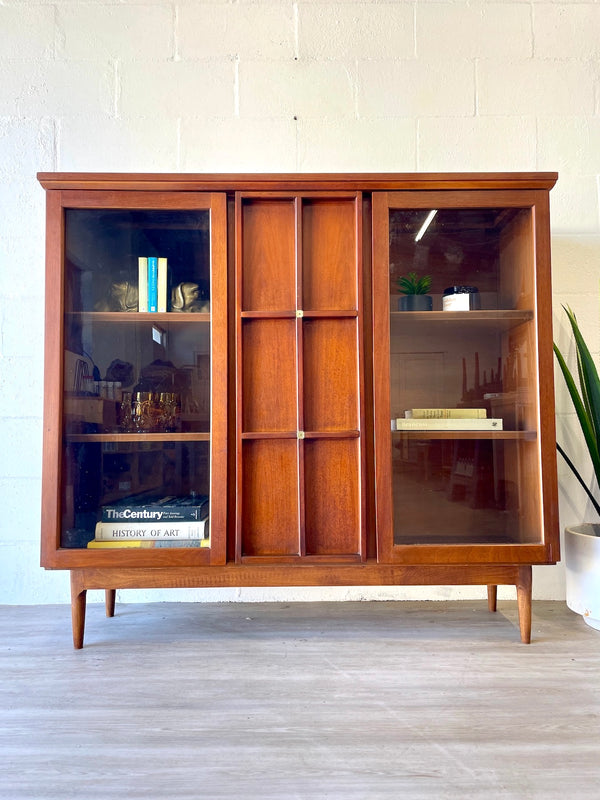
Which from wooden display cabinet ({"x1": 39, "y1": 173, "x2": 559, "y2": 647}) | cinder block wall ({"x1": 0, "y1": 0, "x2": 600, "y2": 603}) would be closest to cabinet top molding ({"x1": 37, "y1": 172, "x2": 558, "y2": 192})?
wooden display cabinet ({"x1": 39, "y1": 173, "x2": 559, "y2": 647})

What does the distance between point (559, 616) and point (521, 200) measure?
1.08 m

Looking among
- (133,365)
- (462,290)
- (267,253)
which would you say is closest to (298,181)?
(267,253)

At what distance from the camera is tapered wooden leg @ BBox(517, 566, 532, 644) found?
1.15m

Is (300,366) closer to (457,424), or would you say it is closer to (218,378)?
(218,378)

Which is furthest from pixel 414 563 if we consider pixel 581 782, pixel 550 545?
pixel 581 782

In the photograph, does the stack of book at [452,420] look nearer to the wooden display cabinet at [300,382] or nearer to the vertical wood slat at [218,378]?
the wooden display cabinet at [300,382]

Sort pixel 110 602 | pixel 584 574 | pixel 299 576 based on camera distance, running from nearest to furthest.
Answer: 1. pixel 299 576
2. pixel 584 574
3. pixel 110 602

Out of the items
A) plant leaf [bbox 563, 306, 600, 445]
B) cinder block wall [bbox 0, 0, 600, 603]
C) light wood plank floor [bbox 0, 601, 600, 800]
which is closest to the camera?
light wood plank floor [bbox 0, 601, 600, 800]

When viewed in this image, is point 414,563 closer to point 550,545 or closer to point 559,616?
point 550,545

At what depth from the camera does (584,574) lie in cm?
124

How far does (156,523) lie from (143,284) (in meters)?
0.57

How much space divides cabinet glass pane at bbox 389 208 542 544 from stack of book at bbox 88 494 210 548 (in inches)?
17.9

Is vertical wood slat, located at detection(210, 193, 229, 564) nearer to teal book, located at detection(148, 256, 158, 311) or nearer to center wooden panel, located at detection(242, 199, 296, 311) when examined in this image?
center wooden panel, located at detection(242, 199, 296, 311)

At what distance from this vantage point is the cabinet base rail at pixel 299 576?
1.14 meters
